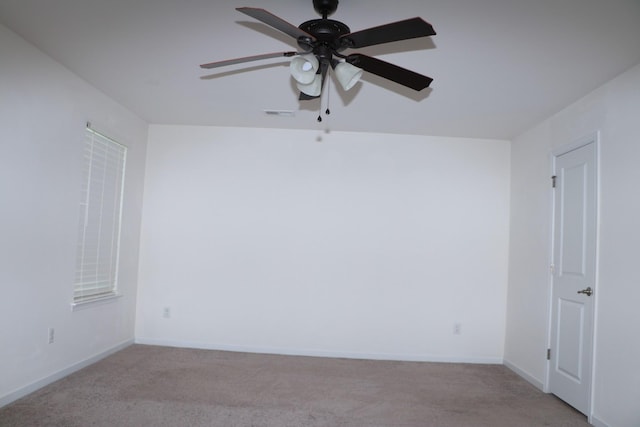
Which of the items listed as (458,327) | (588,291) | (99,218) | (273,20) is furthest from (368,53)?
(458,327)

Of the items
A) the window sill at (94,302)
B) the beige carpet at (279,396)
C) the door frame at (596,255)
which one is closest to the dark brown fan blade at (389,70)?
the door frame at (596,255)

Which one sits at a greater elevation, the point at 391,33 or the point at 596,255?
the point at 391,33

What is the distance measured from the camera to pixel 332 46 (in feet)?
7.43

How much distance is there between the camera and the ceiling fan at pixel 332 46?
2.00 metres

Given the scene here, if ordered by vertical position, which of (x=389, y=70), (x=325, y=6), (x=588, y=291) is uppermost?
(x=325, y=6)

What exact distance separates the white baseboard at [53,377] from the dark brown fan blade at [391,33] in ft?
10.6

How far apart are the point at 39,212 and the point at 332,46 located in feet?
8.37

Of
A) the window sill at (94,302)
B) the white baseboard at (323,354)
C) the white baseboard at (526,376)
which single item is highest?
the window sill at (94,302)

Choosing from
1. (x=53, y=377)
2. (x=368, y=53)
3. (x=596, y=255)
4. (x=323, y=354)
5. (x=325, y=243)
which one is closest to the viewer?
(x=368, y=53)

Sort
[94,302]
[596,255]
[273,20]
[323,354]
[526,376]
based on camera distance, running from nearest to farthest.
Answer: [273,20] → [596,255] → [94,302] → [526,376] → [323,354]

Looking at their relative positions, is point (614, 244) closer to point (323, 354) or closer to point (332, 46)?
point (332, 46)

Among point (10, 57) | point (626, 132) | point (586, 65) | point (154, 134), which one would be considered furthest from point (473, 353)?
point (10, 57)

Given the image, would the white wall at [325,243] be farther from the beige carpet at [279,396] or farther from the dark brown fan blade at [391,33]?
the dark brown fan blade at [391,33]

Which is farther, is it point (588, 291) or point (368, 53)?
point (588, 291)
